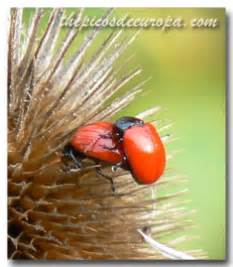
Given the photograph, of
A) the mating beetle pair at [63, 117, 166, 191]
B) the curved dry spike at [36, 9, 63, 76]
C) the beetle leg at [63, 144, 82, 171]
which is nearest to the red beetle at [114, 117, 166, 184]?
the mating beetle pair at [63, 117, 166, 191]

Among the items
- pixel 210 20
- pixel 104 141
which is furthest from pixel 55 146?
pixel 210 20

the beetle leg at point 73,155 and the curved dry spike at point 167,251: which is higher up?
the beetle leg at point 73,155

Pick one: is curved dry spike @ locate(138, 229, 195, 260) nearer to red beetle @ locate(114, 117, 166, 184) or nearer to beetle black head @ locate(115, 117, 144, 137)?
red beetle @ locate(114, 117, 166, 184)

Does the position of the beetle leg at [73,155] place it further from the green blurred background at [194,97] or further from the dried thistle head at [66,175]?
the green blurred background at [194,97]

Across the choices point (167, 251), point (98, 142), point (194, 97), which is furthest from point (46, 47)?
point (167, 251)

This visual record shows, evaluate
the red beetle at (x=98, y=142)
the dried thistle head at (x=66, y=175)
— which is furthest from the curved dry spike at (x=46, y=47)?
the red beetle at (x=98, y=142)

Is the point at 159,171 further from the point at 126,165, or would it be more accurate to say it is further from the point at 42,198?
the point at 42,198
